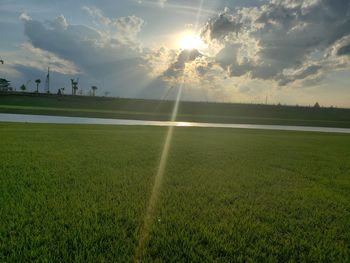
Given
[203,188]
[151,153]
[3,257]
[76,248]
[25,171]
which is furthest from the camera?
[151,153]

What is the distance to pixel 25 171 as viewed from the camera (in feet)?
28.3

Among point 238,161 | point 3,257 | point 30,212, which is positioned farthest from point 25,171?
point 238,161

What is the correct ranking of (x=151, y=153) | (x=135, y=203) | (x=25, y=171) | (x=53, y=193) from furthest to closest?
(x=151, y=153)
(x=25, y=171)
(x=53, y=193)
(x=135, y=203)

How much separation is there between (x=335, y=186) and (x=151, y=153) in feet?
25.3

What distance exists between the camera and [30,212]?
5391 millimetres

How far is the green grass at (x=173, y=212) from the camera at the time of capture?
14.0 ft

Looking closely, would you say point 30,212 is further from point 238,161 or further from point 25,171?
point 238,161

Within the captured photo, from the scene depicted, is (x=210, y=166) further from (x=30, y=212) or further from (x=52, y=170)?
(x=30, y=212)

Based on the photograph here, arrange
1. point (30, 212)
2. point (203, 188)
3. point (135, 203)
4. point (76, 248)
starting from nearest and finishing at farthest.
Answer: point (76, 248) < point (30, 212) < point (135, 203) < point (203, 188)

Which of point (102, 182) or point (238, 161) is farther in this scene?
point (238, 161)

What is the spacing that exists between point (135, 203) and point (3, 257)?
2.71m

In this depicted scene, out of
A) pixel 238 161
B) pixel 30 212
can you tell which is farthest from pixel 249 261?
pixel 238 161

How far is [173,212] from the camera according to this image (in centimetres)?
577

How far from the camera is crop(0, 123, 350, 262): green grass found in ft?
14.0
